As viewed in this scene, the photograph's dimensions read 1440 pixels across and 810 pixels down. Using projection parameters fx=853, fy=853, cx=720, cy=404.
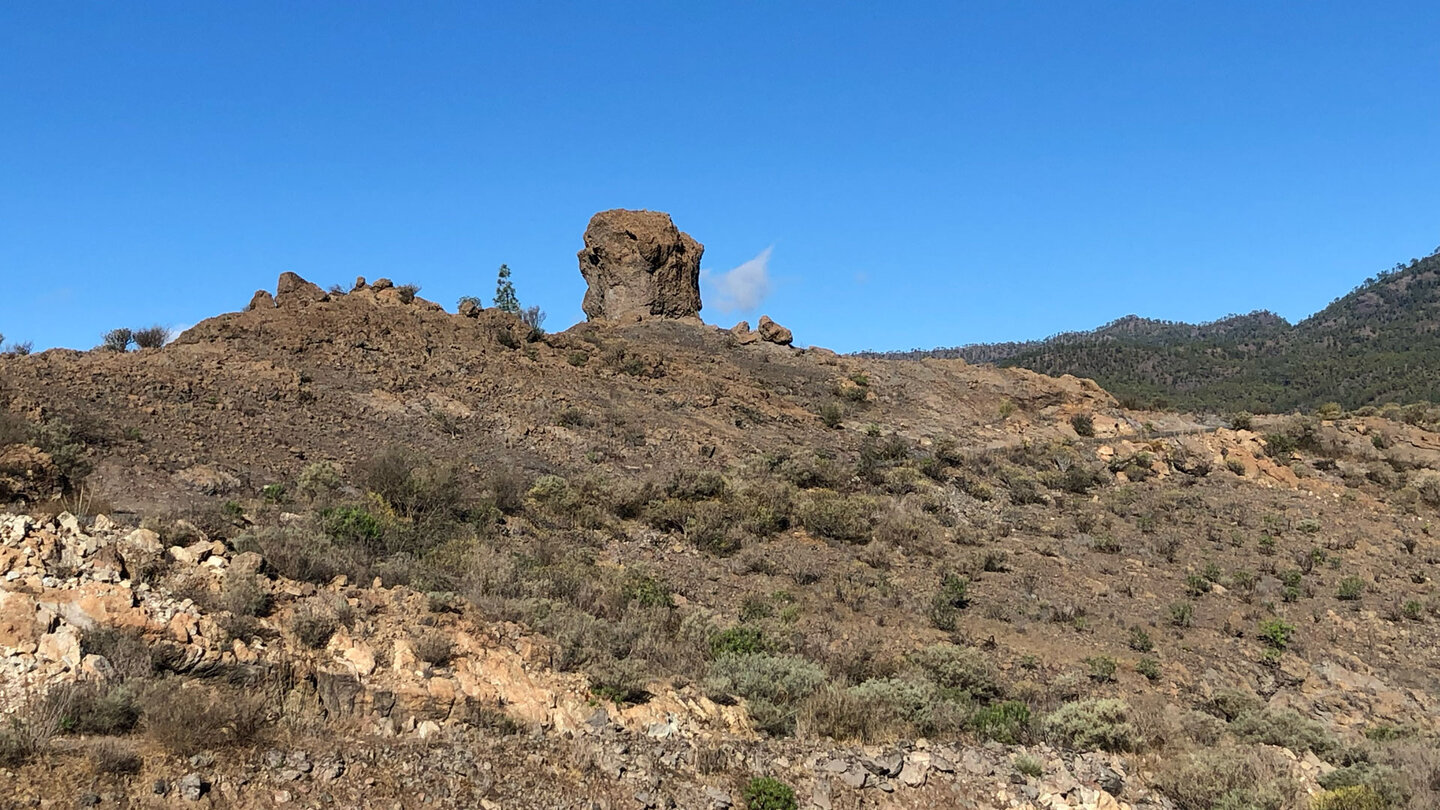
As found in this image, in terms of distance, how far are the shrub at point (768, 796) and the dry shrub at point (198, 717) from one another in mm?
3295

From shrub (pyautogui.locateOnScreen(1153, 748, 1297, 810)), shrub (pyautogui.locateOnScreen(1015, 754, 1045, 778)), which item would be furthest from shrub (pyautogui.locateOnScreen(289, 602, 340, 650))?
shrub (pyautogui.locateOnScreen(1153, 748, 1297, 810))

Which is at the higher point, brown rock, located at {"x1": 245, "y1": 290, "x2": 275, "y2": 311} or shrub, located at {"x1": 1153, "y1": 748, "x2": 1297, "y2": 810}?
brown rock, located at {"x1": 245, "y1": 290, "x2": 275, "y2": 311}

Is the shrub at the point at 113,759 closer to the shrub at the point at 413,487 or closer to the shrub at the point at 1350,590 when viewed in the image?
the shrub at the point at 413,487

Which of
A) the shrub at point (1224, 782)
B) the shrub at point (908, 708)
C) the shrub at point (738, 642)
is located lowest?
the shrub at point (1224, 782)

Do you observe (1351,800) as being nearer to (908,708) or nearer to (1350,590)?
(908,708)

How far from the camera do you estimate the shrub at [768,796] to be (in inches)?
233

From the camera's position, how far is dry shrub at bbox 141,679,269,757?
16.9 ft

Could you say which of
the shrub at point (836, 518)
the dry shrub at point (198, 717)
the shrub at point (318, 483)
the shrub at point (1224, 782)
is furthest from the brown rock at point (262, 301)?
the shrub at point (1224, 782)

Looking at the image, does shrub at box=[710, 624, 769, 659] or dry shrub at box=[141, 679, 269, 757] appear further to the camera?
shrub at box=[710, 624, 769, 659]

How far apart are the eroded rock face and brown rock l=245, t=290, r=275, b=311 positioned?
13090 mm

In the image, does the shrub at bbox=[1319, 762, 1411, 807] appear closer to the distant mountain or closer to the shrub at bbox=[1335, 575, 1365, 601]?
the shrub at bbox=[1335, 575, 1365, 601]

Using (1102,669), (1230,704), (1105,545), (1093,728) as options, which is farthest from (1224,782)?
(1105,545)

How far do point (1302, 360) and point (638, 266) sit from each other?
80828 millimetres

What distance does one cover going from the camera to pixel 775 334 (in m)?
33.3
